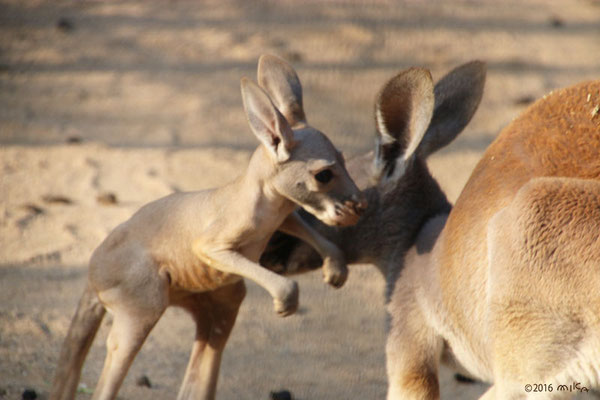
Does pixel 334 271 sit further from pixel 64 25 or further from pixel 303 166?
pixel 64 25

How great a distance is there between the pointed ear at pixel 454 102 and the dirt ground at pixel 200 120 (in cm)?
142

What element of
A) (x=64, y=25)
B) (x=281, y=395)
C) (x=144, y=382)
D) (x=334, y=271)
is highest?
(x=334, y=271)

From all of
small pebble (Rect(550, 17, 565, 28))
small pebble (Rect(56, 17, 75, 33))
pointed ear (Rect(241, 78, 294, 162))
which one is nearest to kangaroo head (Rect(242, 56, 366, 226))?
pointed ear (Rect(241, 78, 294, 162))

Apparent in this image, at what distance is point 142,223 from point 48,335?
142cm

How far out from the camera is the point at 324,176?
3.35 meters

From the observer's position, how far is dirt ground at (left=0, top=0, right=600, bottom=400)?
4914 mm

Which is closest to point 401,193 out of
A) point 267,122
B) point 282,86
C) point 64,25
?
point 282,86

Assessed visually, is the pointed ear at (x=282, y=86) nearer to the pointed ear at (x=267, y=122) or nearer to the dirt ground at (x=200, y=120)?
the pointed ear at (x=267, y=122)

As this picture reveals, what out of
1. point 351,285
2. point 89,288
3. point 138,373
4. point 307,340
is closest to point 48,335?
point 138,373

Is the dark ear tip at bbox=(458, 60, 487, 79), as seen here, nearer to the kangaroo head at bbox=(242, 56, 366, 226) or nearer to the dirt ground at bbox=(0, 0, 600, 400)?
the kangaroo head at bbox=(242, 56, 366, 226)

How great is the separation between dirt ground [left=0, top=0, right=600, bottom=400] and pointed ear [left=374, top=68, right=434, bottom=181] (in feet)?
4.86

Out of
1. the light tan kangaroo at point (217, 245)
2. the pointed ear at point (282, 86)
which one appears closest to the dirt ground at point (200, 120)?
the light tan kangaroo at point (217, 245)

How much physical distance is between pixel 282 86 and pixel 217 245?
0.70 metres

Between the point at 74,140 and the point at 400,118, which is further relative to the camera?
the point at 74,140
